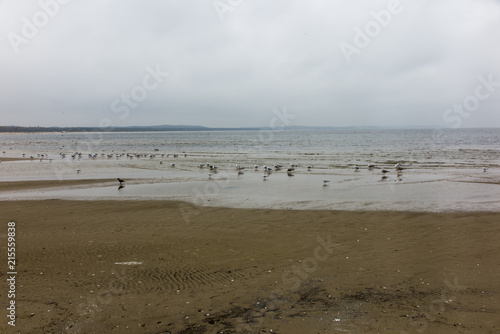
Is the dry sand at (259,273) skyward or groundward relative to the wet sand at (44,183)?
skyward

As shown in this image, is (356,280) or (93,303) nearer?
(93,303)

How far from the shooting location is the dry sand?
589 cm

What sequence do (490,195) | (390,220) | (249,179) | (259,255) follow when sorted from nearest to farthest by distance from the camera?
(259,255) < (390,220) < (490,195) < (249,179)

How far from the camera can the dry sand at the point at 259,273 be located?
589cm

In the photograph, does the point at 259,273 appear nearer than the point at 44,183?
Yes

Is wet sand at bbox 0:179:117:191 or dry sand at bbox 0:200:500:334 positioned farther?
wet sand at bbox 0:179:117:191

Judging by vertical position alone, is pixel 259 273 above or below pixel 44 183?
above

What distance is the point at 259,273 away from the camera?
795 centimetres

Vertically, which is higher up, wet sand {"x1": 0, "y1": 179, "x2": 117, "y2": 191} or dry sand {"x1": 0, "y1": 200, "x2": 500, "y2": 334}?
dry sand {"x1": 0, "y1": 200, "x2": 500, "y2": 334}

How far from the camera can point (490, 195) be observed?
56.1 ft

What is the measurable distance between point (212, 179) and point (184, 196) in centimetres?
665

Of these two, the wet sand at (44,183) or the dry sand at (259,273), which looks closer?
the dry sand at (259,273)

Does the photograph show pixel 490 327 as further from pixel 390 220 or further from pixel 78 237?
pixel 78 237

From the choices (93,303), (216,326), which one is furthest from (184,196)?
(216,326)
